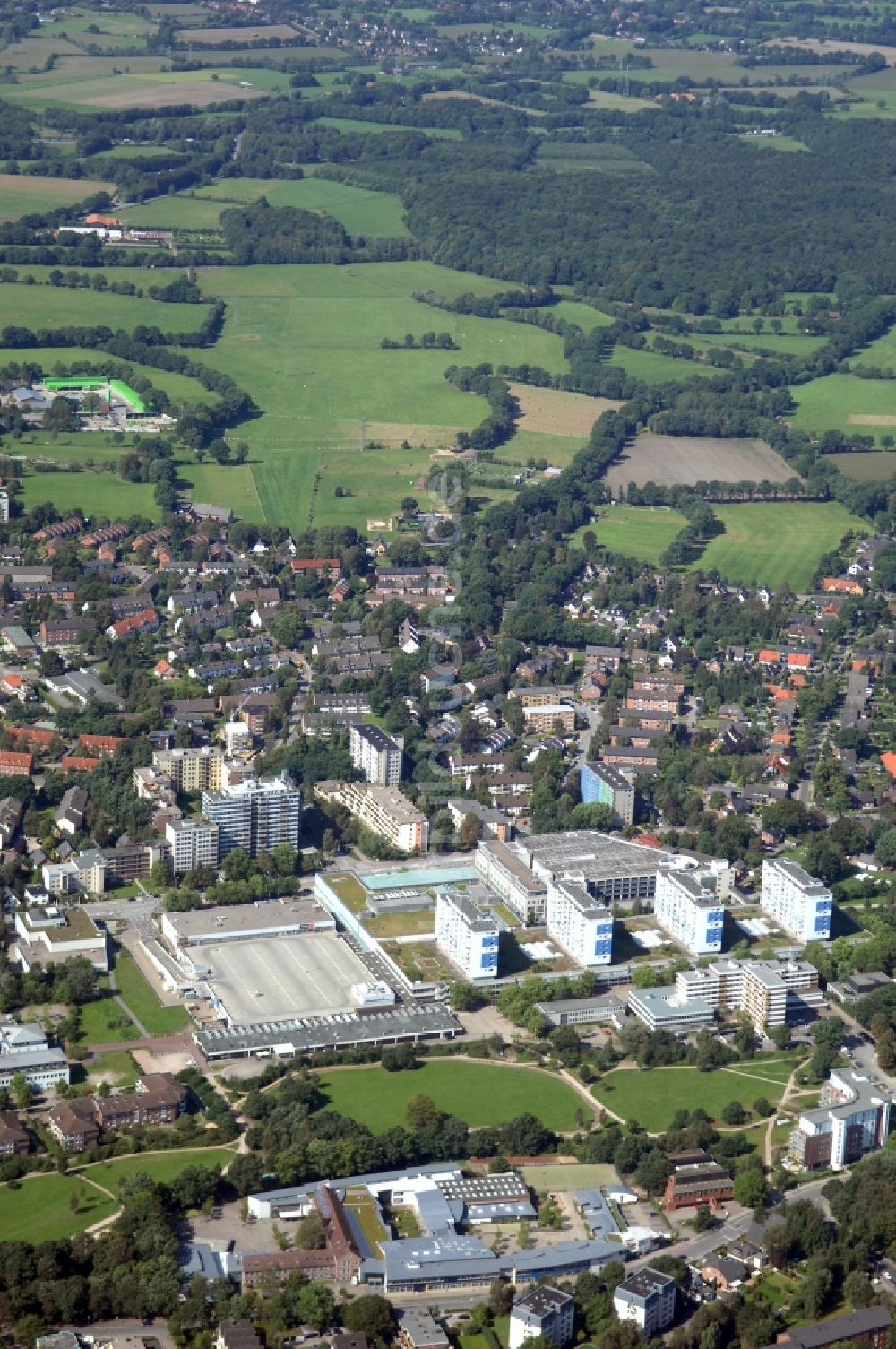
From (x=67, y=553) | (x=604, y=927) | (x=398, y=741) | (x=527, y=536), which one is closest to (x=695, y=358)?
(x=527, y=536)

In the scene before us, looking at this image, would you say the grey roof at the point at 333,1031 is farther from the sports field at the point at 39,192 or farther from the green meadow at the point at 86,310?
the sports field at the point at 39,192

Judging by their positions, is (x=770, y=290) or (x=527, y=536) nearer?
(x=527, y=536)

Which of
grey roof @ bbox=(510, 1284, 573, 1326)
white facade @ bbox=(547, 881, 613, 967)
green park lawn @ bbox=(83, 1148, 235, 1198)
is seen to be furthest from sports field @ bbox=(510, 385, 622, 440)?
grey roof @ bbox=(510, 1284, 573, 1326)

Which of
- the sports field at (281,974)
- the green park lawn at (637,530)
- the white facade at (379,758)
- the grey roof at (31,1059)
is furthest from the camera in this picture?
the green park lawn at (637,530)

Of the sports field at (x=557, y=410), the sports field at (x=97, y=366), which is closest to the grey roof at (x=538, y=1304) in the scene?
the sports field at (x=557, y=410)

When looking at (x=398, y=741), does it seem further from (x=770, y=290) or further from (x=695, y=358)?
(x=770, y=290)

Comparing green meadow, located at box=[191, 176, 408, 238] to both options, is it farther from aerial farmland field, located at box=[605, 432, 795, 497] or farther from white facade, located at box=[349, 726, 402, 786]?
white facade, located at box=[349, 726, 402, 786]

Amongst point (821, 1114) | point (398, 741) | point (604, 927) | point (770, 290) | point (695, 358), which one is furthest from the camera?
point (770, 290)

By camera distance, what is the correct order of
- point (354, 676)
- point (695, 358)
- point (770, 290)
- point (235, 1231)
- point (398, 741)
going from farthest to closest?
point (770, 290) → point (695, 358) → point (354, 676) → point (398, 741) → point (235, 1231)
